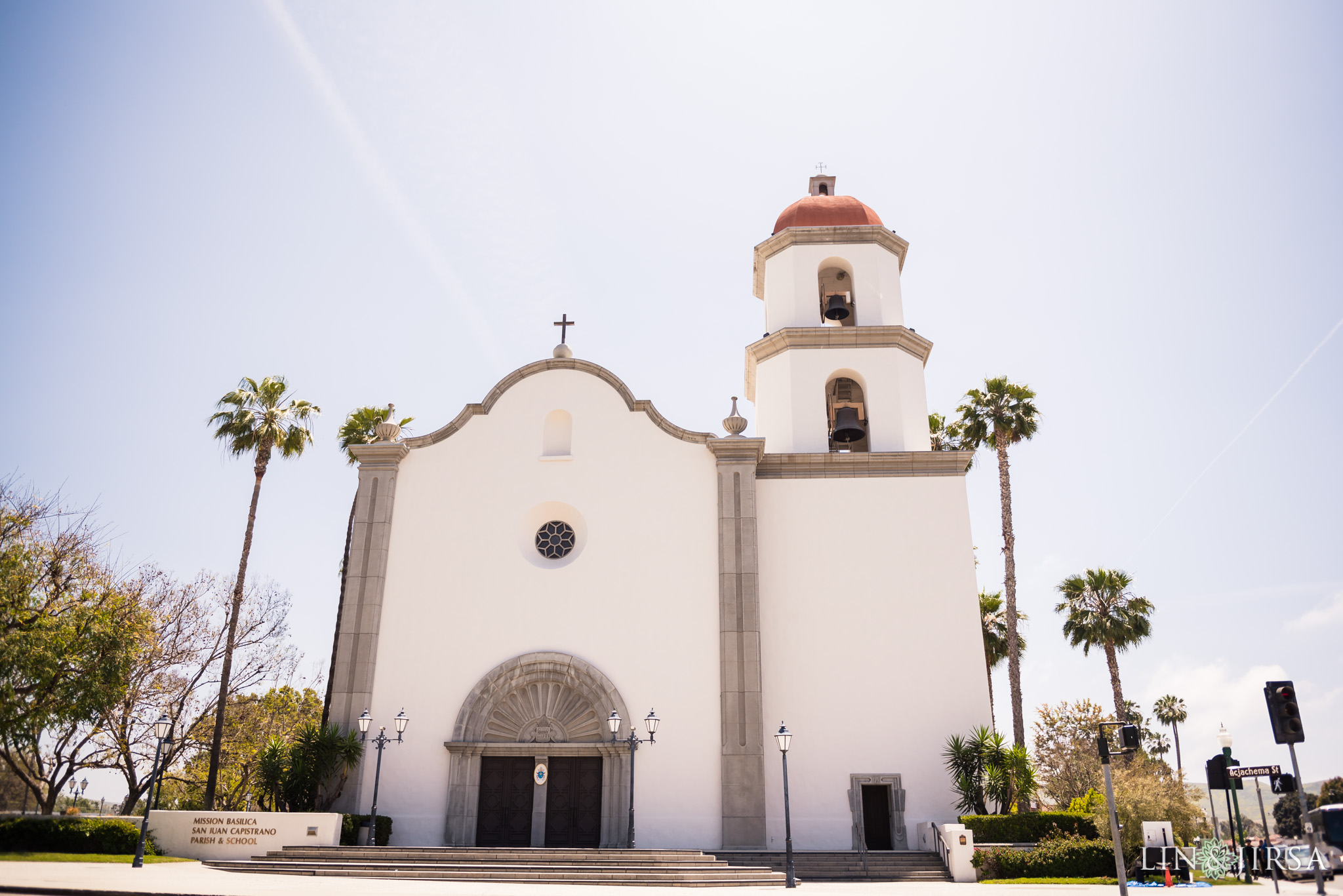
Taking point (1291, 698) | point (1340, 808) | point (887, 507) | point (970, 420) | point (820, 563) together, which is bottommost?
point (1340, 808)

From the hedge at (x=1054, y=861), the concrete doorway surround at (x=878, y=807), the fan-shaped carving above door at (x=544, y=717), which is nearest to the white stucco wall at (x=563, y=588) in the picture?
the fan-shaped carving above door at (x=544, y=717)

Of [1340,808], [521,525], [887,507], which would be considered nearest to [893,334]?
[887,507]

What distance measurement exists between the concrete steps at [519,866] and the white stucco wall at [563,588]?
2.37m

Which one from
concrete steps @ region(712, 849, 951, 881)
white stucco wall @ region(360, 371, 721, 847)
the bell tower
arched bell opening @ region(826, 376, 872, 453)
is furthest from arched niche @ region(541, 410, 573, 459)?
concrete steps @ region(712, 849, 951, 881)

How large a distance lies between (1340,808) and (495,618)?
17.6 metres

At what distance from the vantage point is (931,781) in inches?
872

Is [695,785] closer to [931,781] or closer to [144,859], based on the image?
[931,781]

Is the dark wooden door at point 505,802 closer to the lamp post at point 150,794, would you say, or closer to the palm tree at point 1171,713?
the lamp post at point 150,794

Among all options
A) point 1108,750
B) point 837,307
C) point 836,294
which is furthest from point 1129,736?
point 836,294

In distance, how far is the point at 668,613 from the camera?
76.8 ft

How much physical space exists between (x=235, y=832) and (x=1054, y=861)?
57.2ft

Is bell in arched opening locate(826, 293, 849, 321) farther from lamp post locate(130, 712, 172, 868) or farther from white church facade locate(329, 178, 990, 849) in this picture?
lamp post locate(130, 712, 172, 868)

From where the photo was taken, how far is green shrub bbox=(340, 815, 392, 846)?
2064 centimetres

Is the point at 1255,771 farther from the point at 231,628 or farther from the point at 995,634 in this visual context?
the point at 231,628
